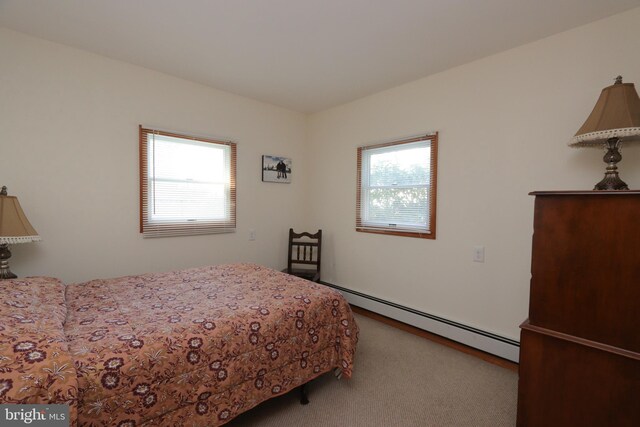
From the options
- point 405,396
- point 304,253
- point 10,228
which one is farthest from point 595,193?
point 10,228

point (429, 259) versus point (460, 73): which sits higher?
point (460, 73)

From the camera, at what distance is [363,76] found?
2.84 metres

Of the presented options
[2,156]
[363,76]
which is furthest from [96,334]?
[363,76]

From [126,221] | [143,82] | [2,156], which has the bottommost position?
[126,221]

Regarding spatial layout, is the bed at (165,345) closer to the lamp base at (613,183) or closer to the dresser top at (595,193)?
the dresser top at (595,193)

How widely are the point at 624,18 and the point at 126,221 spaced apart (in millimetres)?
3973

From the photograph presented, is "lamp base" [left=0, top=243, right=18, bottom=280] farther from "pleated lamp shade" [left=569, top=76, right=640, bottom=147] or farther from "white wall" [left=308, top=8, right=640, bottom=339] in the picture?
"pleated lamp shade" [left=569, top=76, right=640, bottom=147]

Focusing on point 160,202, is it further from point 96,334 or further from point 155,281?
point 96,334

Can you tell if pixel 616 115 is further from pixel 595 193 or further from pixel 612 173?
pixel 595 193

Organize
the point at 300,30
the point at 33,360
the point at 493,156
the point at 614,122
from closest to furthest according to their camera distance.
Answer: the point at 33,360, the point at 614,122, the point at 300,30, the point at 493,156

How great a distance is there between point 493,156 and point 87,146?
336 centimetres

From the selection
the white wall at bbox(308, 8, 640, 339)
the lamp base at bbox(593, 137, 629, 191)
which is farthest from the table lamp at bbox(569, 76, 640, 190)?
the white wall at bbox(308, 8, 640, 339)

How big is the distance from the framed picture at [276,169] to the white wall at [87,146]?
47 centimetres

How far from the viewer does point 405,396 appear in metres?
1.94
